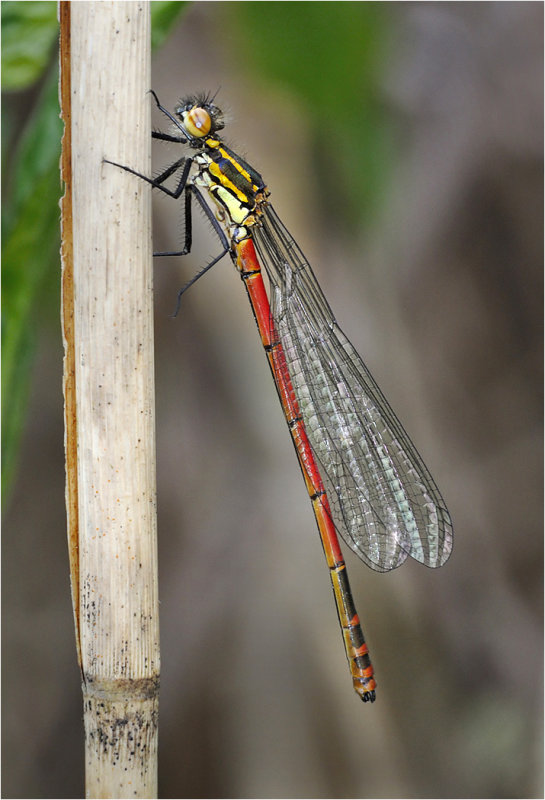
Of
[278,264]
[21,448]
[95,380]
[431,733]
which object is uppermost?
[278,264]

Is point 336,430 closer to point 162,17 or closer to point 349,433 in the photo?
point 349,433

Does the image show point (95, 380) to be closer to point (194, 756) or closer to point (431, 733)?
point (194, 756)

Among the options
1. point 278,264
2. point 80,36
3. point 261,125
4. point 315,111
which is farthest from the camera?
point 261,125

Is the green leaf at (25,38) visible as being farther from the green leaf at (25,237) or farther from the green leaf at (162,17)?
the green leaf at (162,17)

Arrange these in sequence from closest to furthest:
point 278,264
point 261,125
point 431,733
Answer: point 278,264, point 261,125, point 431,733

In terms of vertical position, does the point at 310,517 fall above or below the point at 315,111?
below

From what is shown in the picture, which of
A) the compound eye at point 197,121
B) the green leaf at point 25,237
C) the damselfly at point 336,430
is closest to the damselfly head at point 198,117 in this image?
the compound eye at point 197,121

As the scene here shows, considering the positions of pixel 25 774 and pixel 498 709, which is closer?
pixel 25 774

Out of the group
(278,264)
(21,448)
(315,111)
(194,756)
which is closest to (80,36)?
(278,264)
